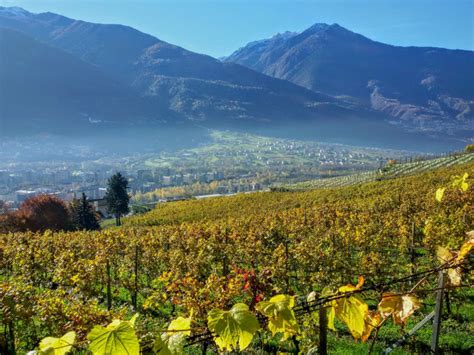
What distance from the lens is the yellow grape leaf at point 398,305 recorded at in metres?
1.44

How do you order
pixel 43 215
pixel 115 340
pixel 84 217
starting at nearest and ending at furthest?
pixel 115 340 → pixel 43 215 → pixel 84 217

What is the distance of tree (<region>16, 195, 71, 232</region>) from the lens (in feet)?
98.4

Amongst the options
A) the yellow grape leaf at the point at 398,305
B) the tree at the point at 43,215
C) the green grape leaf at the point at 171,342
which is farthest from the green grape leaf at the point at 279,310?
the tree at the point at 43,215

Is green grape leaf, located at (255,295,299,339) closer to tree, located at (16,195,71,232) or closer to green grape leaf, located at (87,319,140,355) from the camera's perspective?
green grape leaf, located at (87,319,140,355)

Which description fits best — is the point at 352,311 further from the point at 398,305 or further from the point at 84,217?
the point at 84,217

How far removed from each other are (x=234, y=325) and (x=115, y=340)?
1.06 ft

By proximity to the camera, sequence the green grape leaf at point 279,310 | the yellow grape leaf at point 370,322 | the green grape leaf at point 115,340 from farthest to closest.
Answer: the yellow grape leaf at point 370,322, the green grape leaf at point 279,310, the green grape leaf at point 115,340

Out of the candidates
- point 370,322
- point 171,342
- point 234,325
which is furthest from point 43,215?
point 234,325

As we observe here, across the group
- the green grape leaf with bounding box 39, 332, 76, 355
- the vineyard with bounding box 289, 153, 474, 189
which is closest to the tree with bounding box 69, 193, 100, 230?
the vineyard with bounding box 289, 153, 474, 189

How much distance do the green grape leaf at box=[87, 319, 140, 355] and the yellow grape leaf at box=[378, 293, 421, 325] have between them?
0.95 meters

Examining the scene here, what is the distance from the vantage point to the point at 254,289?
4605 mm

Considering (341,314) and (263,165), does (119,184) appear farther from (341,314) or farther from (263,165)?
(263,165)

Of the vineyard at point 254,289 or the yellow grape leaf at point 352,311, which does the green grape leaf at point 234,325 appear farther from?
the yellow grape leaf at point 352,311

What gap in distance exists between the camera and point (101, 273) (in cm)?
916
